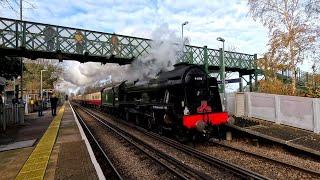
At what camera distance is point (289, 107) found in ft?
46.8

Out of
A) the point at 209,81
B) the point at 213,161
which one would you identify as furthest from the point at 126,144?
the point at 213,161

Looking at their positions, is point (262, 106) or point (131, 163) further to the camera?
point (262, 106)

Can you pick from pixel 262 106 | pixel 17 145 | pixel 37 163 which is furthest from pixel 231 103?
pixel 37 163

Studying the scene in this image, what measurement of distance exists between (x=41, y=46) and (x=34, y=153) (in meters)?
10.7

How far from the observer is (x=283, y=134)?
12.4 m

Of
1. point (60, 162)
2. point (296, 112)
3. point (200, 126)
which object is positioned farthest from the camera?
point (296, 112)

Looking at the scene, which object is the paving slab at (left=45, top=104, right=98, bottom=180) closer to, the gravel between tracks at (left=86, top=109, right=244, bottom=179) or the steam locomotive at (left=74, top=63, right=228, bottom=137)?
the gravel between tracks at (left=86, top=109, right=244, bottom=179)

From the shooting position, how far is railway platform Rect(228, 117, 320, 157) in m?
10.6

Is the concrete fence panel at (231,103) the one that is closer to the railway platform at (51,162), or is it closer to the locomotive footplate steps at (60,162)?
the railway platform at (51,162)

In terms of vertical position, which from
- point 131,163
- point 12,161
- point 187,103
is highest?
point 187,103

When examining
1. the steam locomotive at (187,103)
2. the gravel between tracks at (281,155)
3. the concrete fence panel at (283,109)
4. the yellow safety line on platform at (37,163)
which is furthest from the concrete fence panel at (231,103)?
the yellow safety line on platform at (37,163)

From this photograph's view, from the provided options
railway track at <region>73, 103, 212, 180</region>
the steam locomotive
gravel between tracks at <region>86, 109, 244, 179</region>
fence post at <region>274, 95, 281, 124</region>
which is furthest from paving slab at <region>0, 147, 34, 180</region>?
fence post at <region>274, 95, 281, 124</region>

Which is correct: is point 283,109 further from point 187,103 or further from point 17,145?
point 17,145

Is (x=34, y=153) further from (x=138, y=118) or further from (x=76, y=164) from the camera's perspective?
(x=138, y=118)
